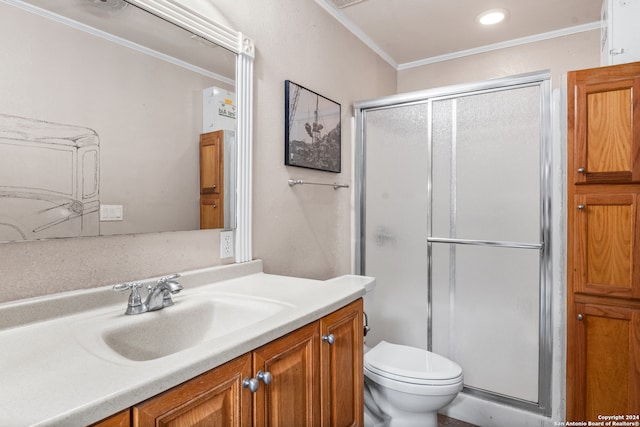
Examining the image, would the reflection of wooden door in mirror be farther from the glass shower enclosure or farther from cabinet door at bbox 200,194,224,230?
the glass shower enclosure

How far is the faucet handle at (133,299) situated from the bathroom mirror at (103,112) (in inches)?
7.7

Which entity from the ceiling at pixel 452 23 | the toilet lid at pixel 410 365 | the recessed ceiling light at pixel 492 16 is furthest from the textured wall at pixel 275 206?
the recessed ceiling light at pixel 492 16

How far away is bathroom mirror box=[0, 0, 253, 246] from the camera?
0.96 meters

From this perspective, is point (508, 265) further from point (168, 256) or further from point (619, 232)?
→ point (168, 256)

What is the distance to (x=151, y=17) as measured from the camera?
4.18 feet

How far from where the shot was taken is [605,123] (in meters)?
1.72

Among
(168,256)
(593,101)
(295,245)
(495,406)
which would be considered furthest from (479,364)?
(168,256)

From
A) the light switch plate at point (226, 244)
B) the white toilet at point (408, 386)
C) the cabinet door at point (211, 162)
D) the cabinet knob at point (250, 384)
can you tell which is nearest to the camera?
the cabinet knob at point (250, 384)

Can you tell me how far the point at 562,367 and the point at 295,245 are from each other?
5.15 ft

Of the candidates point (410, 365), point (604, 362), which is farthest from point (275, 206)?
point (604, 362)

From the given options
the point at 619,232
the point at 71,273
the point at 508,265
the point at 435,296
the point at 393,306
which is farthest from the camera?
the point at 393,306

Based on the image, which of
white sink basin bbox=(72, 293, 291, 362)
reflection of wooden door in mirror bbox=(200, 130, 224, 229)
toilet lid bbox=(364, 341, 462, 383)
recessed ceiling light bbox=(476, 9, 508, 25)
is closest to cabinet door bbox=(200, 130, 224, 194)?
reflection of wooden door in mirror bbox=(200, 130, 224, 229)

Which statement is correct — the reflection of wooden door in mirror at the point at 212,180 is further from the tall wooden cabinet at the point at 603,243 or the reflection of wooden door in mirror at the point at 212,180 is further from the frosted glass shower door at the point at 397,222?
the tall wooden cabinet at the point at 603,243

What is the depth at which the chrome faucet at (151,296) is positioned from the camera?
107cm
